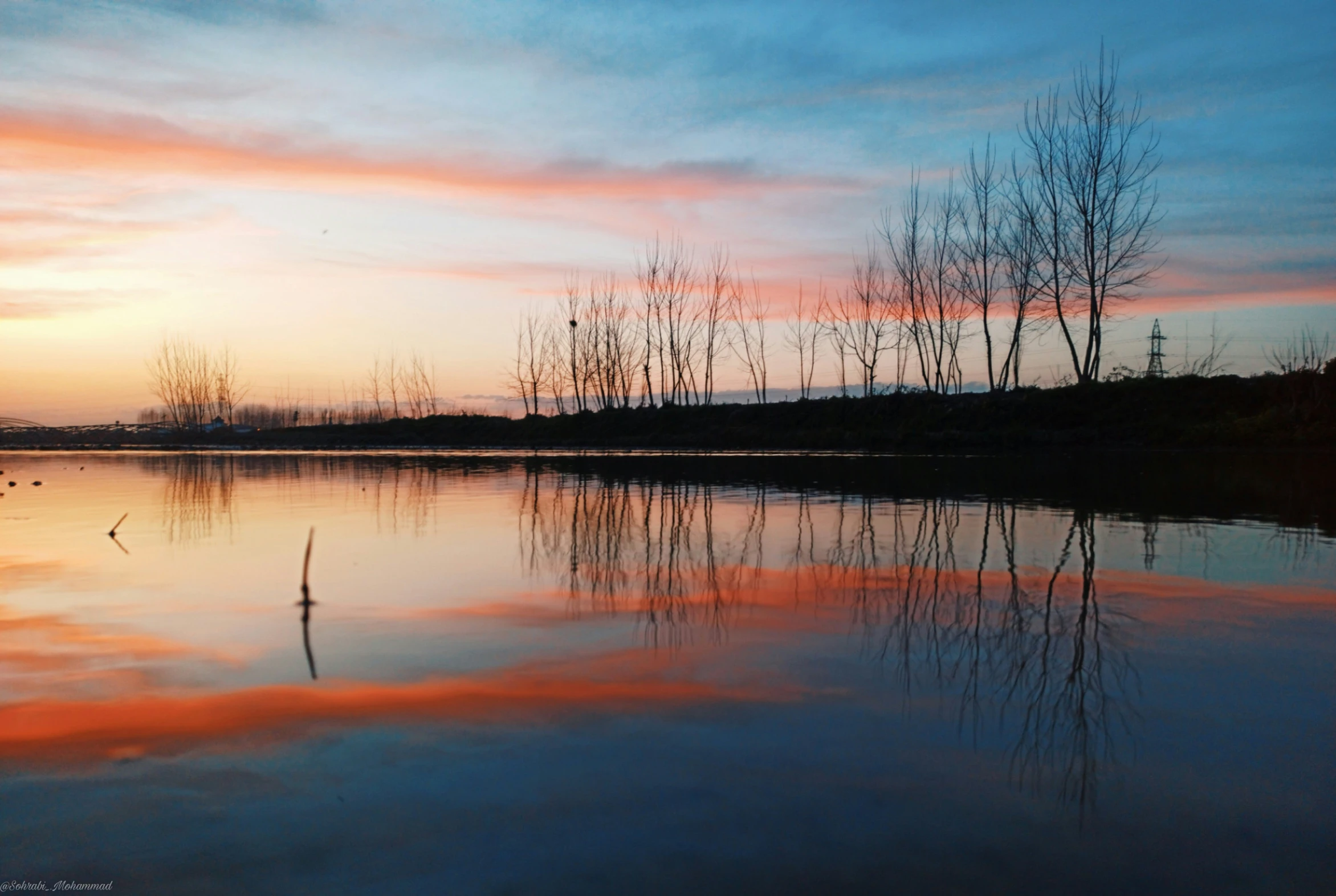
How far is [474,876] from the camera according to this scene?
3.38 meters

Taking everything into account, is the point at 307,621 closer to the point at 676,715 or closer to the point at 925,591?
the point at 676,715

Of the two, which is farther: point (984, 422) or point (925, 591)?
point (984, 422)

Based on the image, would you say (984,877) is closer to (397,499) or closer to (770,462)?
(397,499)

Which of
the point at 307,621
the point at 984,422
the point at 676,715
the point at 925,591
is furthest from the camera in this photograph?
the point at 984,422

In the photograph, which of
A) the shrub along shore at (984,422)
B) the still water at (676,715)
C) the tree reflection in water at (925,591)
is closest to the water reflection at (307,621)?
the still water at (676,715)

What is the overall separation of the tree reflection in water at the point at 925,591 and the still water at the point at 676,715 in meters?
0.05

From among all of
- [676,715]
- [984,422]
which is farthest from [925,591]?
[984,422]

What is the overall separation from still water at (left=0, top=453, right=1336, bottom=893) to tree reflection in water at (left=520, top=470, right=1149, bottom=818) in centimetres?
5

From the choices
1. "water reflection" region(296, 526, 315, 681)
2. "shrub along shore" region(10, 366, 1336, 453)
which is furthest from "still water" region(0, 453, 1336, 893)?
"shrub along shore" region(10, 366, 1336, 453)

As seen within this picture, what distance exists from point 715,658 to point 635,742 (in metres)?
1.60

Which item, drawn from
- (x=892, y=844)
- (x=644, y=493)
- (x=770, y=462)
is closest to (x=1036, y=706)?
(x=892, y=844)

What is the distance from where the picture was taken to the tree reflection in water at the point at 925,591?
16.3 feet

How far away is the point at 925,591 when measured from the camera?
818 cm

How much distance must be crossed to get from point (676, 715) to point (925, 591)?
12.7 feet
